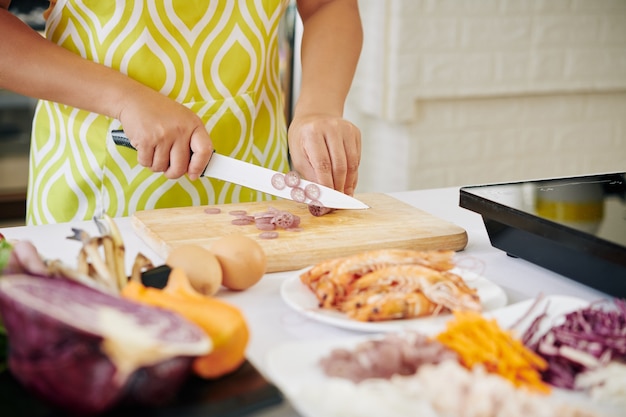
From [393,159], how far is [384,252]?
206 cm

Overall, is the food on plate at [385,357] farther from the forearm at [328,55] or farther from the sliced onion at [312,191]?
the forearm at [328,55]

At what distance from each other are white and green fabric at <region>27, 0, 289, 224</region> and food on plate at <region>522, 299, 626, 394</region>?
907 mm

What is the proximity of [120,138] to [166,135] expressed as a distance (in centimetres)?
16

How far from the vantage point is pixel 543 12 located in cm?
304

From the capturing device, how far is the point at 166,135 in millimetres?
1311

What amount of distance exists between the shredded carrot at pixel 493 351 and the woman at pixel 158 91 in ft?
2.17

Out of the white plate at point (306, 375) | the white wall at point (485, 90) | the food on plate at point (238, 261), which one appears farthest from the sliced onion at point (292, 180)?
the white wall at point (485, 90)

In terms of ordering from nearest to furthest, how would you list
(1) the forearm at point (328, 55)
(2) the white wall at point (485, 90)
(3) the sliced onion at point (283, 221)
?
(3) the sliced onion at point (283, 221)
(1) the forearm at point (328, 55)
(2) the white wall at point (485, 90)

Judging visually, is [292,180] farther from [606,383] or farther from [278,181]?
[606,383]

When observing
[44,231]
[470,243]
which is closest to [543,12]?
[470,243]

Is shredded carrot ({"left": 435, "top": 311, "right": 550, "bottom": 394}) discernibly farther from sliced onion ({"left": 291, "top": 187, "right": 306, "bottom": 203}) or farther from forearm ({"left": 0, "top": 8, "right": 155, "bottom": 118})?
forearm ({"left": 0, "top": 8, "right": 155, "bottom": 118})

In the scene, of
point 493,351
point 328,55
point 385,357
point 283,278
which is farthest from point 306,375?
point 328,55

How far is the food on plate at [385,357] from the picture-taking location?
73cm

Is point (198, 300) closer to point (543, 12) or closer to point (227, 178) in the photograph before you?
point (227, 178)
